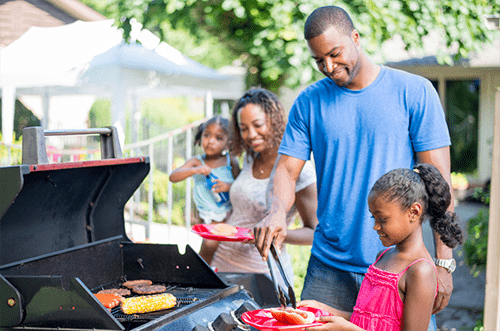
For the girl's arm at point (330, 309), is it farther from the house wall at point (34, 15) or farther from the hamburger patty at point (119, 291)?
the house wall at point (34, 15)

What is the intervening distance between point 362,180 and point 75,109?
13548 millimetres

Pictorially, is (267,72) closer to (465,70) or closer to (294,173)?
(294,173)

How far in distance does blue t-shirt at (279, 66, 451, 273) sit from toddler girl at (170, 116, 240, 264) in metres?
1.16

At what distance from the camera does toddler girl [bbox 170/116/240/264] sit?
338 centimetres

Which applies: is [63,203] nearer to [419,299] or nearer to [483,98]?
[419,299]

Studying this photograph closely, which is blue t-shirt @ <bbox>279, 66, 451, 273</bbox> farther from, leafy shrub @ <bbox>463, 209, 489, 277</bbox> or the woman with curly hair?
leafy shrub @ <bbox>463, 209, 489, 277</bbox>

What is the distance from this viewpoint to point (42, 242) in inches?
95.1

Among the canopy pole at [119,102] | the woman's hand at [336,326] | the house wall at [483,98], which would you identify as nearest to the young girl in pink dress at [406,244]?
the woman's hand at [336,326]

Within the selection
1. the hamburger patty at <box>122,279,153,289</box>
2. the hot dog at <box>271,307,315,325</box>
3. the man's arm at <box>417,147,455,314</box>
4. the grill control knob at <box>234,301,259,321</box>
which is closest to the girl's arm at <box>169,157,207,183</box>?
the hamburger patty at <box>122,279,153,289</box>

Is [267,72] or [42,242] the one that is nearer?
[42,242]

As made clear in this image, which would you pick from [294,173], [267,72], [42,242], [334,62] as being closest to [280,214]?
[294,173]

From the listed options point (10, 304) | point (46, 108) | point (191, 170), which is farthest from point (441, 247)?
point (46, 108)

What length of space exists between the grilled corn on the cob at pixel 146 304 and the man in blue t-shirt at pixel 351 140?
531mm

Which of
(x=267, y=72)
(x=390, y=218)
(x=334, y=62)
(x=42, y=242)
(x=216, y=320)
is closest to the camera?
(x=390, y=218)
